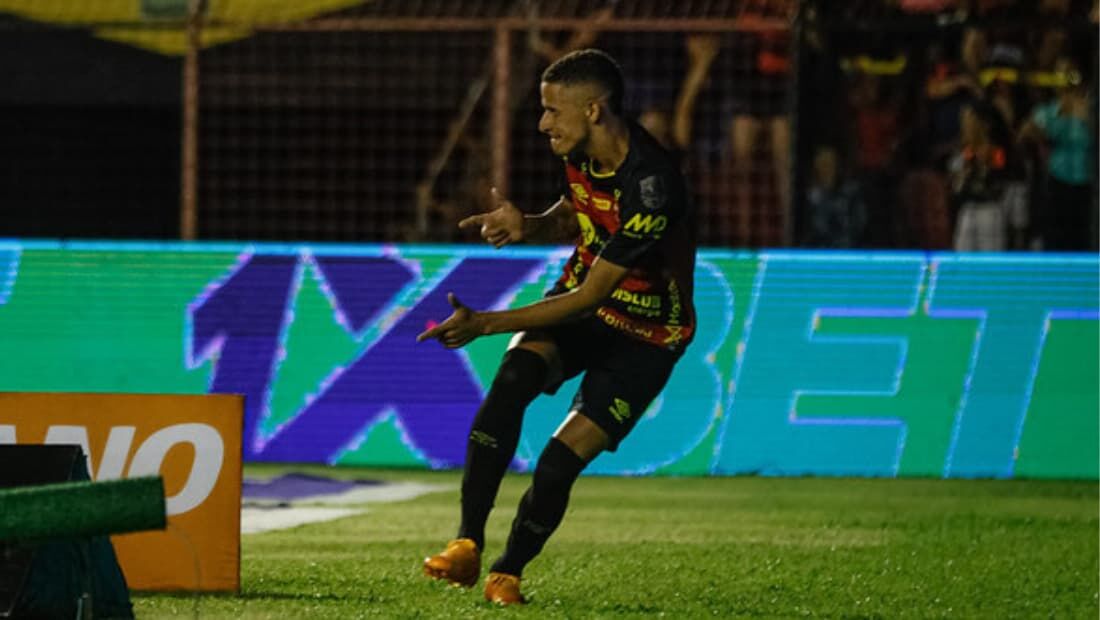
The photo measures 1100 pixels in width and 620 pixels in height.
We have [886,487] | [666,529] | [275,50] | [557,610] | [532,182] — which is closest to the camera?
[557,610]

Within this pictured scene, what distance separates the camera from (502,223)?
7789 mm

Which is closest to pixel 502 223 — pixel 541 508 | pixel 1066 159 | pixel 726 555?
pixel 541 508

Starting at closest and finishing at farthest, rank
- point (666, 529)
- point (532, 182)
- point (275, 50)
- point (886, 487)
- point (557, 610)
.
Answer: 1. point (557, 610)
2. point (666, 529)
3. point (886, 487)
4. point (532, 182)
5. point (275, 50)

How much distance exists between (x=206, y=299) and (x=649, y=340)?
5410 mm

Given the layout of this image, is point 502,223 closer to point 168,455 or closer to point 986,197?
point 168,455

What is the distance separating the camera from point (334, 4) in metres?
15.5

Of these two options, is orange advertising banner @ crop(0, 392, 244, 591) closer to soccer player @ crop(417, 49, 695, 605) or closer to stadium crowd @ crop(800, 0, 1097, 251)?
soccer player @ crop(417, 49, 695, 605)

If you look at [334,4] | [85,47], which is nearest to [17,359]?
[85,47]

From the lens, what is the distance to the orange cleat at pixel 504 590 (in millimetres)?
7434

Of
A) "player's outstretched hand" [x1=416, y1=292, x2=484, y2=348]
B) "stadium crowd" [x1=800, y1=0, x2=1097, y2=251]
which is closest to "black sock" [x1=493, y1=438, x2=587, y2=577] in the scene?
"player's outstretched hand" [x1=416, y1=292, x2=484, y2=348]

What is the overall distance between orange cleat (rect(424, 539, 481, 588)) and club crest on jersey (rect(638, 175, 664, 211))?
4.08ft

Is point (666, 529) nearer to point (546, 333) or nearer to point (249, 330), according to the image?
point (546, 333)

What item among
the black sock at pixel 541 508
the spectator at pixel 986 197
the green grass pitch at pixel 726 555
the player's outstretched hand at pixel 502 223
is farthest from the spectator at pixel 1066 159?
the black sock at pixel 541 508

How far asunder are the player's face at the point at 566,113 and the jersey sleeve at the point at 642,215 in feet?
0.78
